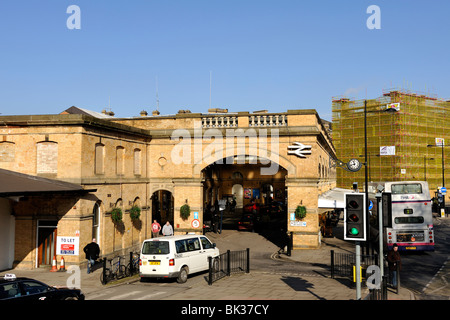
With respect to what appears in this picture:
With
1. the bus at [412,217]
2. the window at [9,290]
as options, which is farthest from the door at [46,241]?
the bus at [412,217]

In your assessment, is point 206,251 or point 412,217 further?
point 412,217

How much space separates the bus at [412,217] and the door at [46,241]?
1851cm

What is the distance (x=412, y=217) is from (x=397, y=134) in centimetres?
4300

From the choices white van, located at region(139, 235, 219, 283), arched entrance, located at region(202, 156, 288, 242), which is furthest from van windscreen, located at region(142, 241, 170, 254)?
arched entrance, located at region(202, 156, 288, 242)

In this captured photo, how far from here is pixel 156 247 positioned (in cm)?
1644

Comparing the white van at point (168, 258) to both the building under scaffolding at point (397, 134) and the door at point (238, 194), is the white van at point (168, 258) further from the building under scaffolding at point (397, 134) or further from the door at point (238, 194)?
the building under scaffolding at point (397, 134)

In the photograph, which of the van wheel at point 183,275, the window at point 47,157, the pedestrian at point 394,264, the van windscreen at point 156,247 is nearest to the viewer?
the pedestrian at point 394,264

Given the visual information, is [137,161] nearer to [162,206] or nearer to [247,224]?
[247,224]

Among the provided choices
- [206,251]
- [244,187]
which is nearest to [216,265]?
[206,251]

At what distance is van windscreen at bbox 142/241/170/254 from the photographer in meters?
16.3

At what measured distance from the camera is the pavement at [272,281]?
13.8m

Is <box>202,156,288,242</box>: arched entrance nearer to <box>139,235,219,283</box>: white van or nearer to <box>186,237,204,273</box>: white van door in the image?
<box>186,237,204,273</box>: white van door
